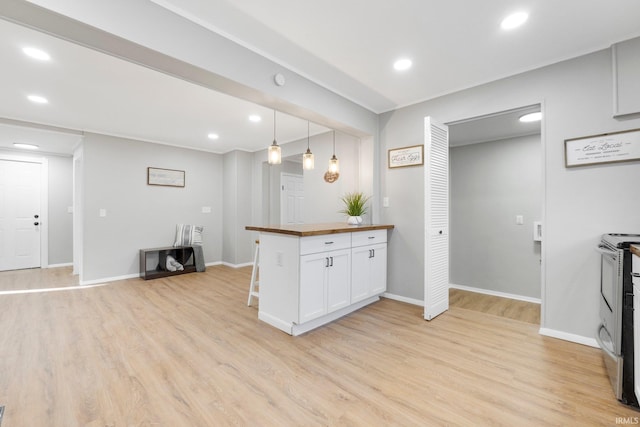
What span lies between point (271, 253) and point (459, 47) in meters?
2.48

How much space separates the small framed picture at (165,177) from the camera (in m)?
5.21

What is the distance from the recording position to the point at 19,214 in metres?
5.46

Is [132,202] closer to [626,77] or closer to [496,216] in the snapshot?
[496,216]

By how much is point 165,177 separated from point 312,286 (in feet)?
13.8

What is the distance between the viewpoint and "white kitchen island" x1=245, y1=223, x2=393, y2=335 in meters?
2.57

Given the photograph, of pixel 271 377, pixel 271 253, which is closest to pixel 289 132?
pixel 271 253

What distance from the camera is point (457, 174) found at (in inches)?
175

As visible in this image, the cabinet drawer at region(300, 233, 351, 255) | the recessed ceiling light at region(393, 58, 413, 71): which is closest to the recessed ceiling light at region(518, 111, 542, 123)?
the recessed ceiling light at region(393, 58, 413, 71)

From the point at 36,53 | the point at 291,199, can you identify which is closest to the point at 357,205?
the point at 291,199

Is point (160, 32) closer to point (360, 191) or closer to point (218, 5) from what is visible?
point (218, 5)

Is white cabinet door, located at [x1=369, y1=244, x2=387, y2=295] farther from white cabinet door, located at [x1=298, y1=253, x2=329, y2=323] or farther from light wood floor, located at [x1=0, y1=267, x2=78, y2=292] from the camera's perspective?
light wood floor, located at [x1=0, y1=267, x2=78, y2=292]

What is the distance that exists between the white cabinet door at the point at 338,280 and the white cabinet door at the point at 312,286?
0.25ft

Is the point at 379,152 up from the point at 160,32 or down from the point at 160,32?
down

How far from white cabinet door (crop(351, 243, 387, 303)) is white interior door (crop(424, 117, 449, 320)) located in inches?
25.2
